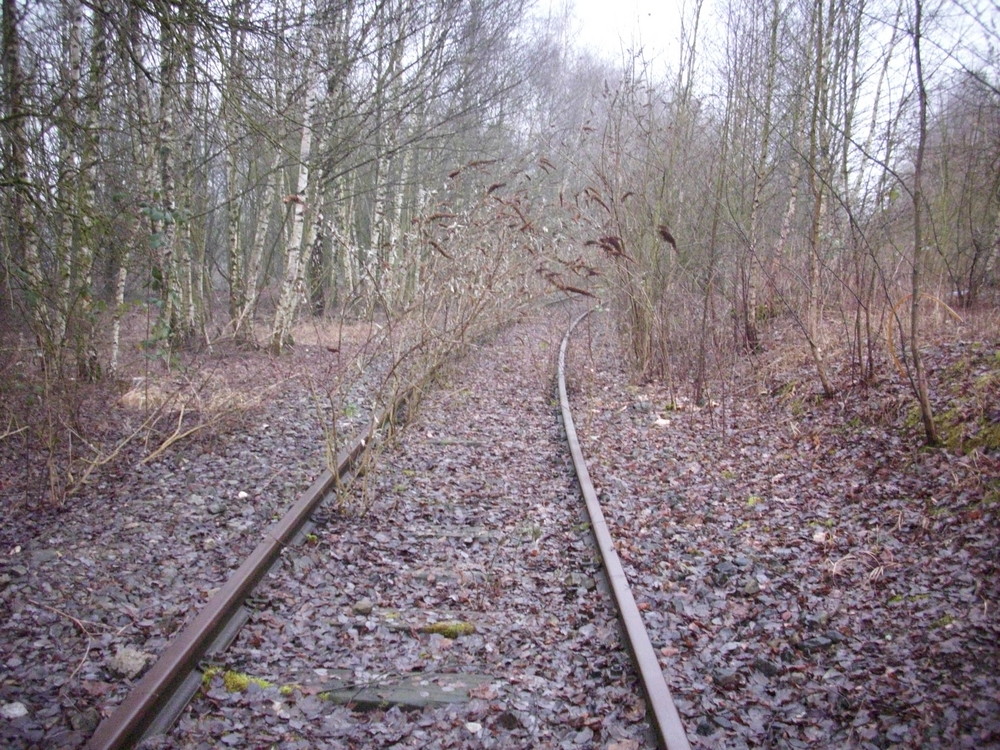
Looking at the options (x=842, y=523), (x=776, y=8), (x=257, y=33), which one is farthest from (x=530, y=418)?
(x=776, y=8)

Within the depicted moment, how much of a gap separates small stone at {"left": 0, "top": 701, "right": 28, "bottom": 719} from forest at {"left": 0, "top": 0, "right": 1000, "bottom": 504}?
264 centimetres

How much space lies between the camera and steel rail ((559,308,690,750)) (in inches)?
110

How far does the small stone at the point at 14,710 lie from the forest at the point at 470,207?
2.64 meters

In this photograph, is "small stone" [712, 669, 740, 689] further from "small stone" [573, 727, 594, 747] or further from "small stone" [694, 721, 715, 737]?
"small stone" [573, 727, 594, 747]

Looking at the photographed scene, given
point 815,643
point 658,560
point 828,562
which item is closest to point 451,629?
point 658,560

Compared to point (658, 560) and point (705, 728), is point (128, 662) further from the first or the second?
point (658, 560)

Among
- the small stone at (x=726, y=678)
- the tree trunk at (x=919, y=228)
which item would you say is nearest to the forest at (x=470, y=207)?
the tree trunk at (x=919, y=228)

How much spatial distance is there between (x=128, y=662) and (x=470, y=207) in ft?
21.5

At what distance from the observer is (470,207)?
868 cm

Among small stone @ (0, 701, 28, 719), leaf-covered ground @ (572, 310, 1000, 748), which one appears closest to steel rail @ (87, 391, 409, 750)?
small stone @ (0, 701, 28, 719)

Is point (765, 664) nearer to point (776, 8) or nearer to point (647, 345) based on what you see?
point (647, 345)

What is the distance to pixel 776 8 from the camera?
35.8ft

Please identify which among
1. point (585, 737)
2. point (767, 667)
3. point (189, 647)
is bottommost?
point (585, 737)

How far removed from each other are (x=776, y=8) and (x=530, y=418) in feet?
25.4
